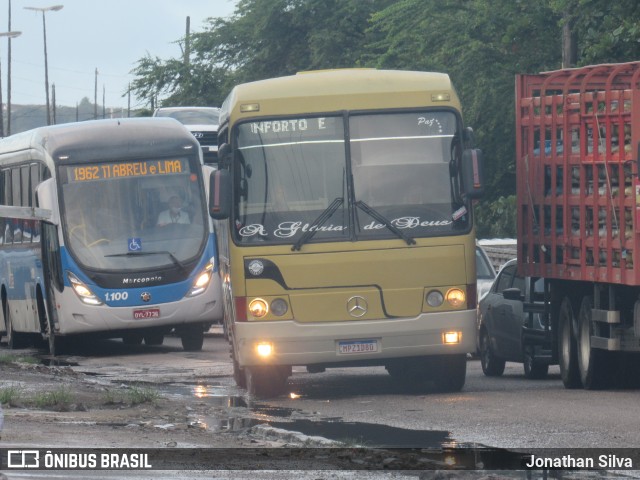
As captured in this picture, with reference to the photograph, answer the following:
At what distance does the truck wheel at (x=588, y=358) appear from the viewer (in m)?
16.4

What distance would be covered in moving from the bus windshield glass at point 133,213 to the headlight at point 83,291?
27 cm

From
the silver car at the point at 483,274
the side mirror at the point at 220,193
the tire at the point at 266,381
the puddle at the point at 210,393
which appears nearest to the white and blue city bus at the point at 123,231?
the silver car at the point at 483,274

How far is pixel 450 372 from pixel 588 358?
143 cm

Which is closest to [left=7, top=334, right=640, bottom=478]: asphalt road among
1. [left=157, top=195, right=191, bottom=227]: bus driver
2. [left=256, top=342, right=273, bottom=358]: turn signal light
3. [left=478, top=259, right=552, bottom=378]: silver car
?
[left=478, top=259, right=552, bottom=378]: silver car

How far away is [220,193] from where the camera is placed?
16000 millimetres

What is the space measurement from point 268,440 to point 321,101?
5.21m

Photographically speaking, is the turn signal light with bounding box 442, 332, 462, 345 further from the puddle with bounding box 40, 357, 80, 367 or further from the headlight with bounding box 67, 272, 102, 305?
the puddle with bounding box 40, 357, 80, 367

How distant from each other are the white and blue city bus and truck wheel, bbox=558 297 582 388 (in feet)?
24.4

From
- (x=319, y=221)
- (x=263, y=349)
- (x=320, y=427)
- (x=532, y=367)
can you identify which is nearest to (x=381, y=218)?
(x=319, y=221)

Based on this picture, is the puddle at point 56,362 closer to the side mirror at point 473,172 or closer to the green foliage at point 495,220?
the side mirror at point 473,172

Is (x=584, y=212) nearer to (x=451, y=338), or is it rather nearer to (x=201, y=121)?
(x=451, y=338)

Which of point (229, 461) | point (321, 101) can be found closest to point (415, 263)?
point (321, 101)

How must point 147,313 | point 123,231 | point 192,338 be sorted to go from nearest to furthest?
point 147,313
point 123,231
point 192,338

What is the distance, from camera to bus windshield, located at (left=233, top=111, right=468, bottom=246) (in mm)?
16156
